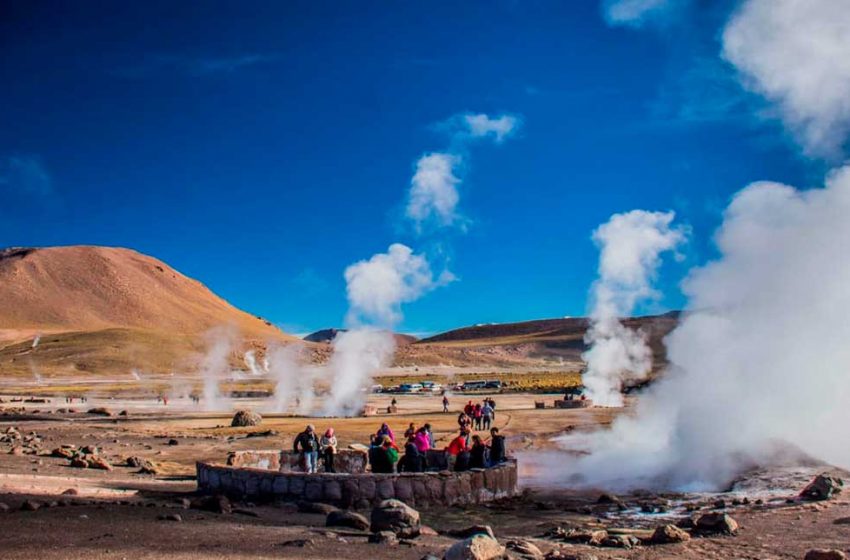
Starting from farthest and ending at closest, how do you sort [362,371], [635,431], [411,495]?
[362,371] < [635,431] < [411,495]

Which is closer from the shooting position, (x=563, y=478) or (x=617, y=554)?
(x=617, y=554)

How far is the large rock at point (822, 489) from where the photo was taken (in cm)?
1700

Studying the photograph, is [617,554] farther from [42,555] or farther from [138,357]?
[138,357]

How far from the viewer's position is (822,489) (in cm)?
1709

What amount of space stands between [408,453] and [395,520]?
20.4 feet

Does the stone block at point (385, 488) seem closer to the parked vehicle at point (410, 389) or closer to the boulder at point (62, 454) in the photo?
the boulder at point (62, 454)

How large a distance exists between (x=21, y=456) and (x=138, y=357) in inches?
4225

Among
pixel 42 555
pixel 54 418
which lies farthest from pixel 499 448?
pixel 54 418

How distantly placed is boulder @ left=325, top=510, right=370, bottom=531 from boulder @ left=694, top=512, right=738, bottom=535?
5.65 metres

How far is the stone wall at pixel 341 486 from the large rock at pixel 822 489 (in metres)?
7.16

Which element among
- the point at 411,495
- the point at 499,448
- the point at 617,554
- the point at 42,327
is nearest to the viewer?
the point at 617,554

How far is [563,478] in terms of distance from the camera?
22.3m

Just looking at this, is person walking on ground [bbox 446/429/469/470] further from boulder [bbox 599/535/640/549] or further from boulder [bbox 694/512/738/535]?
boulder [bbox 599/535/640/549]

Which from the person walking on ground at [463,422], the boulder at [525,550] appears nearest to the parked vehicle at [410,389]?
the person walking on ground at [463,422]
